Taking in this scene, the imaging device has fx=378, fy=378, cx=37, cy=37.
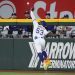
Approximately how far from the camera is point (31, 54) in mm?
14688

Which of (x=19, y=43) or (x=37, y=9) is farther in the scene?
(x=37, y=9)

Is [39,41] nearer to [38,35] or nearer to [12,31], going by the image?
[38,35]

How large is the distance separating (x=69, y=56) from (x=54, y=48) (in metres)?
0.66

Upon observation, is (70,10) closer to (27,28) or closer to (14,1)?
(14,1)

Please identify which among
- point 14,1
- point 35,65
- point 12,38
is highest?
point 14,1

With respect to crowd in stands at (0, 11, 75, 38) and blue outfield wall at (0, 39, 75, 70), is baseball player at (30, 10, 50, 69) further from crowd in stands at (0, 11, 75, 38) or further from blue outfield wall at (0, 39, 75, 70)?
crowd in stands at (0, 11, 75, 38)

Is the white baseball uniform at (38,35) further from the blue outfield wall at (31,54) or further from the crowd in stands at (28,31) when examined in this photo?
the crowd in stands at (28,31)

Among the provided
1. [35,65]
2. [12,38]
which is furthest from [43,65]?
[12,38]

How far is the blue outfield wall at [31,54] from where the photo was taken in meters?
14.6

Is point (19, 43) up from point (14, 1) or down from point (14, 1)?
down

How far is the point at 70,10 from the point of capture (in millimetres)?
20344

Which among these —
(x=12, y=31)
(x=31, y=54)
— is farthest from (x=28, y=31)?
(x=31, y=54)

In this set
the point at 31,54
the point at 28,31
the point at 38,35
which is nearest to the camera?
the point at 38,35

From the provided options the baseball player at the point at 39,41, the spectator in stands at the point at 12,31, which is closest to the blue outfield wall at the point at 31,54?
the spectator in stands at the point at 12,31
